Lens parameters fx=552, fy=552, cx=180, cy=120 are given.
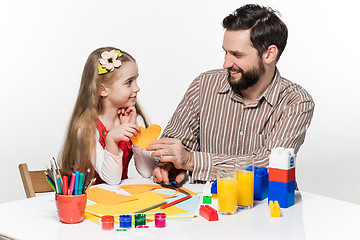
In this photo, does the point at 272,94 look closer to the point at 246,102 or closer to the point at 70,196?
the point at 246,102

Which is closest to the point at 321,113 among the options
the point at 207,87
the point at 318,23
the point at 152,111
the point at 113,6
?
the point at 318,23

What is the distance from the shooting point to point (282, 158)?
1.85 m

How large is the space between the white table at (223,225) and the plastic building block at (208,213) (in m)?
0.02

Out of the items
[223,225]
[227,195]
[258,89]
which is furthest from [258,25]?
[223,225]

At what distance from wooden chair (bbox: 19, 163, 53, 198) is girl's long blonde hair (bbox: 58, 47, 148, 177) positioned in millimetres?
194

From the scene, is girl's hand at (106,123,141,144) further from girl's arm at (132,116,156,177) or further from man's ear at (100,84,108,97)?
man's ear at (100,84,108,97)

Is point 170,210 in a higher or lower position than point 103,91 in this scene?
lower

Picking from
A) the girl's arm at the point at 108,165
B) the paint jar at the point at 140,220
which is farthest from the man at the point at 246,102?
the paint jar at the point at 140,220

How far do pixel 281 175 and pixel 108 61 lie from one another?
1.09 meters

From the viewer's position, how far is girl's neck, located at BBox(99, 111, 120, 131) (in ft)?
8.57

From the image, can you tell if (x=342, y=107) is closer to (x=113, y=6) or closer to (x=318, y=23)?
(x=318, y=23)

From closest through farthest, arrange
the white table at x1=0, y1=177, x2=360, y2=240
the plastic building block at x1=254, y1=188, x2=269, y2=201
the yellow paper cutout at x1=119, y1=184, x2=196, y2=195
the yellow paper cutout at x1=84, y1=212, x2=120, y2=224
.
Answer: the white table at x1=0, y1=177, x2=360, y2=240 < the yellow paper cutout at x1=84, y1=212, x2=120, y2=224 < the plastic building block at x1=254, y1=188, x2=269, y2=201 < the yellow paper cutout at x1=119, y1=184, x2=196, y2=195

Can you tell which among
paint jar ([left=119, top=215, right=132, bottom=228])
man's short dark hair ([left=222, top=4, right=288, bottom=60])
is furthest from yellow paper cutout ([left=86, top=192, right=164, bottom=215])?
man's short dark hair ([left=222, top=4, right=288, bottom=60])

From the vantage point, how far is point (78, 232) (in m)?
1.62
